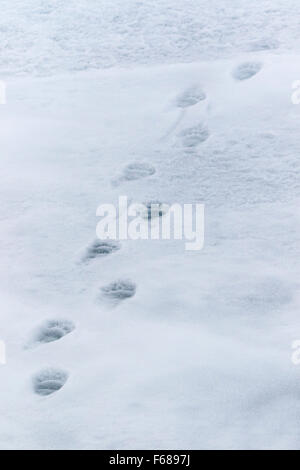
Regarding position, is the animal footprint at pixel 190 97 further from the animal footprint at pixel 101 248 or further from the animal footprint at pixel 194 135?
the animal footprint at pixel 101 248

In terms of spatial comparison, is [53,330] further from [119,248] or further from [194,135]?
[194,135]

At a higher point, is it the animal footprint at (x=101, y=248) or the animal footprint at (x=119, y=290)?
the animal footprint at (x=101, y=248)

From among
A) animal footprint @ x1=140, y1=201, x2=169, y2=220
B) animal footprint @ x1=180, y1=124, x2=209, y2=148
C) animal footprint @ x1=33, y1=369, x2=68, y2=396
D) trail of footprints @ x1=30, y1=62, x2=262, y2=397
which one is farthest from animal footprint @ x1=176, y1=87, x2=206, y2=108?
animal footprint @ x1=33, y1=369, x2=68, y2=396

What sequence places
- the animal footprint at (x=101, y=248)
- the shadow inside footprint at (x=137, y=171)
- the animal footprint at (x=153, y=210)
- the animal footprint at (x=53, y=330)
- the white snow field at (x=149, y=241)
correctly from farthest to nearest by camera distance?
the shadow inside footprint at (x=137, y=171) → the animal footprint at (x=153, y=210) → the animal footprint at (x=101, y=248) → the animal footprint at (x=53, y=330) → the white snow field at (x=149, y=241)

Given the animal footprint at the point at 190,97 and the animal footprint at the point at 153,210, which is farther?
the animal footprint at the point at 190,97

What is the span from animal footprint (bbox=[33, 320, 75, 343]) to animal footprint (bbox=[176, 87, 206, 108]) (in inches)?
55.2

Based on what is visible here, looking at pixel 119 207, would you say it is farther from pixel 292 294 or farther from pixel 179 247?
pixel 292 294

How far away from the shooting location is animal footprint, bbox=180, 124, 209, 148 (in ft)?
10.6

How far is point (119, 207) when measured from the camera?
2.93m

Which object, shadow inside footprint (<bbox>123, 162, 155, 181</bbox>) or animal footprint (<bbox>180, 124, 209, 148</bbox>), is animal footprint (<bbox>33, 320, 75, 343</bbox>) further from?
animal footprint (<bbox>180, 124, 209, 148</bbox>)

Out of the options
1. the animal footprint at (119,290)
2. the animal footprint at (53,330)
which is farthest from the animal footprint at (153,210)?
the animal footprint at (53,330)

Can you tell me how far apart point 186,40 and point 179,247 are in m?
1.56

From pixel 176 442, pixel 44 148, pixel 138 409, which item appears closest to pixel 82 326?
pixel 138 409

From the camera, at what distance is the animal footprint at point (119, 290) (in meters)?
2.53
